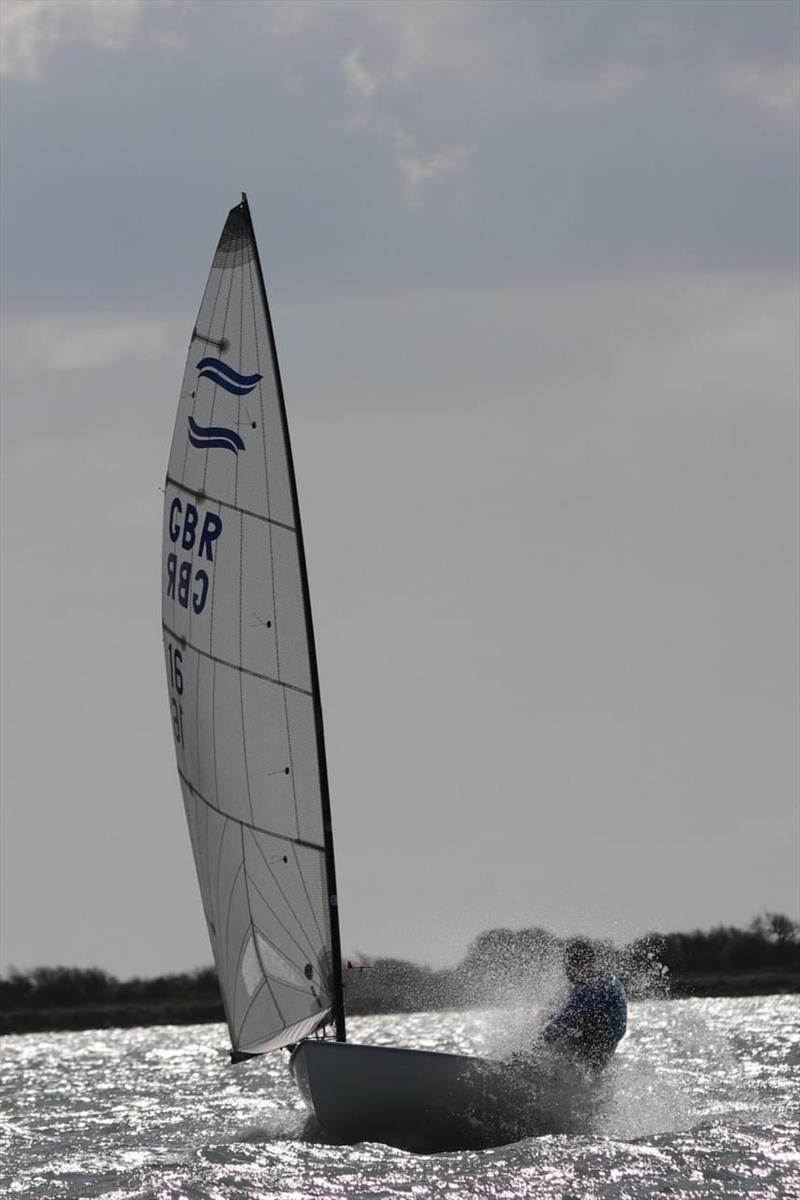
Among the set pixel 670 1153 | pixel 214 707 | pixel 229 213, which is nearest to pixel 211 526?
pixel 214 707

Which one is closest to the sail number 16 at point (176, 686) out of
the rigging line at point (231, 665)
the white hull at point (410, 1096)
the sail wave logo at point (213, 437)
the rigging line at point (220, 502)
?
the rigging line at point (231, 665)

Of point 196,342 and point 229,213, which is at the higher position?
point 229,213

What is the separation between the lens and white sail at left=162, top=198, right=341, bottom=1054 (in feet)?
63.4

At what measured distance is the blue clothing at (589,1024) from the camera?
61.9ft

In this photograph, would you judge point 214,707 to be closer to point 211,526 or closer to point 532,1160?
point 211,526

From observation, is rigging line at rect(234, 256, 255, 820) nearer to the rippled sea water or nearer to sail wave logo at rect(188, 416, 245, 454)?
sail wave logo at rect(188, 416, 245, 454)

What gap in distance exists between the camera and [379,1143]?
59.1ft

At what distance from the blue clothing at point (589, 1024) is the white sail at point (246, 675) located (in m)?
2.37

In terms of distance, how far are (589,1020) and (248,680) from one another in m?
5.05

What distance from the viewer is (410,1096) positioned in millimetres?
17578

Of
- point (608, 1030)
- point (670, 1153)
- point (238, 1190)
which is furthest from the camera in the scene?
point (608, 1030)

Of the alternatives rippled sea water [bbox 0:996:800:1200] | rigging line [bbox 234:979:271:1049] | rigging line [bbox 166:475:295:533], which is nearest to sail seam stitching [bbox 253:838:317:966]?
rigging line [bbox 234:979:271:1049]

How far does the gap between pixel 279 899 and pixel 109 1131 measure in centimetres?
590

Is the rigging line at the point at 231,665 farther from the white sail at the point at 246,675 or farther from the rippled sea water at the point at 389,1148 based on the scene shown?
the rippled sea water at the point at 389,1148
